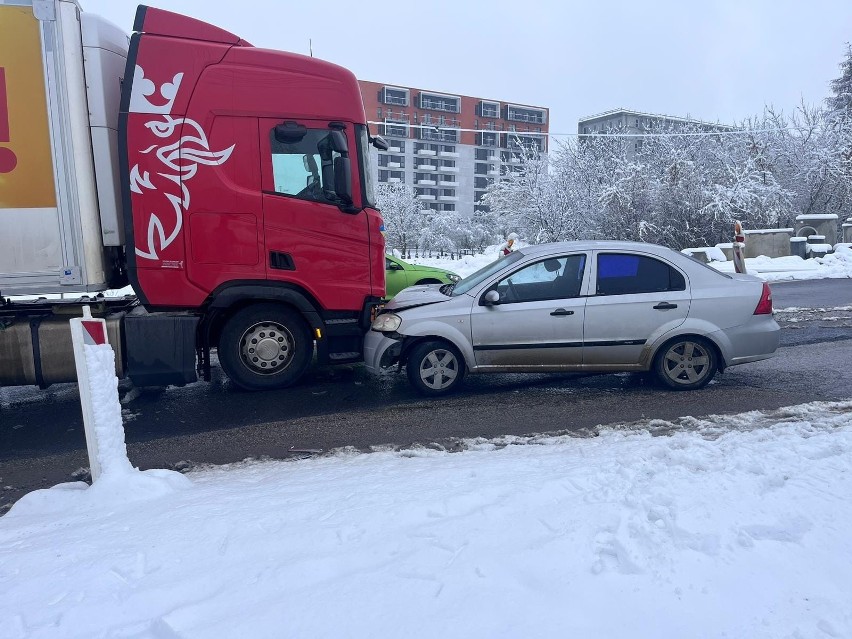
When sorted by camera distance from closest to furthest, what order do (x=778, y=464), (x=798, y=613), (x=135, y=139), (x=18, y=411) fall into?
1. (x=798, y=613)
2. (x=778, y=464)
3. (x=135, y=139)
4. (x=18, y=411)

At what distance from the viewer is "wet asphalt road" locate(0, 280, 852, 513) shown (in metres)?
4.94

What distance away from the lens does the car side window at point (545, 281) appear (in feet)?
20.9

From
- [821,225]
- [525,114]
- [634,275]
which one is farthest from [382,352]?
[525,114]

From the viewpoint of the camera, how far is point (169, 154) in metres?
5.84

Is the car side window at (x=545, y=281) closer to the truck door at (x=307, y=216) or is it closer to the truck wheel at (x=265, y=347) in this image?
the truck door at (x=307, y=216)

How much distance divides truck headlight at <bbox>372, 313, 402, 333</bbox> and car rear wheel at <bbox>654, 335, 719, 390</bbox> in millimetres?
2787

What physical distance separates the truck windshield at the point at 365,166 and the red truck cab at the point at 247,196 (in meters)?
0.02

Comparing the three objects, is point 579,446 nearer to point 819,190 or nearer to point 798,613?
point 798,613

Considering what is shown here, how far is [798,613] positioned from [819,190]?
29332 mm

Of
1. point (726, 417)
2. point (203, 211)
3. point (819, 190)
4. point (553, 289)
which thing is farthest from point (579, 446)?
point (819, 190)

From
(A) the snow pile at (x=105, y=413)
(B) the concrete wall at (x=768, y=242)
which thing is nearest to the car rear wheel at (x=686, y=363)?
(A) the snow pile at (x=105, y=413)

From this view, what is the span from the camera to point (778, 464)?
3.53m

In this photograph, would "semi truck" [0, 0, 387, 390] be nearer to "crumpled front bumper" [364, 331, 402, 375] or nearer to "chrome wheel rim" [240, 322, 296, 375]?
"chrome wheel rim" [240, 322, 296, 375]

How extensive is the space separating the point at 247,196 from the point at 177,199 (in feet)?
2.18
